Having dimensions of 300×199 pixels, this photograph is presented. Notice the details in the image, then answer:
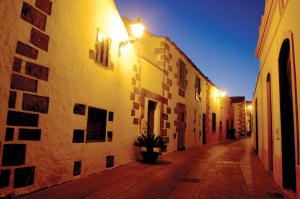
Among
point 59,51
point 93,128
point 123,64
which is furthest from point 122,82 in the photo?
point 59,51

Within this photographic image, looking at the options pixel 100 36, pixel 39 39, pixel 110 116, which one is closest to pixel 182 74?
pixel 110 116

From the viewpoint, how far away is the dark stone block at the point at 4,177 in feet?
12.5

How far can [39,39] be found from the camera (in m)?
4.50

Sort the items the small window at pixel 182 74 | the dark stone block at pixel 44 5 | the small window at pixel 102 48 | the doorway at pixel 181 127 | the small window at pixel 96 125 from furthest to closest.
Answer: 1. the small window at pixel 182 74
2. the doorway at pixel 181 127
3. the small window at pixel 102 48
4. the small window at pixel 96 125
5. the dark stone block at pixel 44 5

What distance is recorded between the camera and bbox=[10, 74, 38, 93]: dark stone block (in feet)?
13.3

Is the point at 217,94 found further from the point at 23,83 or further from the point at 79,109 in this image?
the point at 23,83

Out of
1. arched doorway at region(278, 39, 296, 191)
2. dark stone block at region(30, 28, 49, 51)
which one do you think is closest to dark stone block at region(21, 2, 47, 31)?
dark stone block at region(30, 28, 49, 51)

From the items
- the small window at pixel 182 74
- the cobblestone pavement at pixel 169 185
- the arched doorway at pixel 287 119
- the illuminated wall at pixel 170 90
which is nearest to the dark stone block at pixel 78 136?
the cobblestone pavement at pixel 169 185

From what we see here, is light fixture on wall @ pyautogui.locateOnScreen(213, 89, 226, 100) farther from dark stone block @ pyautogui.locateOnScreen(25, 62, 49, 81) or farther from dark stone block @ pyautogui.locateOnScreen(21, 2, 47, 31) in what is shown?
dark stone block @ pyautogui.locateOnScreen(21, 2, 47, 31)

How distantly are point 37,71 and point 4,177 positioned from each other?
1.74 metres

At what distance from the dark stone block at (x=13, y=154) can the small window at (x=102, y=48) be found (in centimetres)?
288

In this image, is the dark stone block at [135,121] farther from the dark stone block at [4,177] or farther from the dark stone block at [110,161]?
the dark stone block at [4,177]

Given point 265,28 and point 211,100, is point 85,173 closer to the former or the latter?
point 265,28

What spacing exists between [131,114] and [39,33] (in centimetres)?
421
